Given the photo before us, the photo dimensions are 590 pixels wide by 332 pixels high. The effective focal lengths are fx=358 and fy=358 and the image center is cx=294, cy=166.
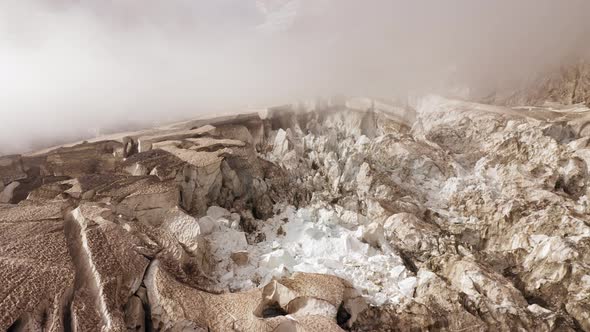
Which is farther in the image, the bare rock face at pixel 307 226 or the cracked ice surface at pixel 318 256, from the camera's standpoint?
the cracked ice surface at pixel 318 256

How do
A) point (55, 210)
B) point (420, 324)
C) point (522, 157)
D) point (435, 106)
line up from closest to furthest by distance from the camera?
point (420, 324)
point (55, 210)
point (522, 157)
point (435, 106)

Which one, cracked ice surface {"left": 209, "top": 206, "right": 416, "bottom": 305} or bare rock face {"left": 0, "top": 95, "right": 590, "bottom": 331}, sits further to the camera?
cracked ice surface {"left": 209, "top": 206, "right": 416, "bottom": 305}

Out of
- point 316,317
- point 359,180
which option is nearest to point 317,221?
point 359,180

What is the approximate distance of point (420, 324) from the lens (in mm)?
8016

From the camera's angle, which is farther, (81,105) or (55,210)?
(81,105)

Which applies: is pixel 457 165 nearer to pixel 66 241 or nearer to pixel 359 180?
pixel 359 180

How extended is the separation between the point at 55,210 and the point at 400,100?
16.6m

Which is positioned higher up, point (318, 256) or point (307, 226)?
point (307, 226)

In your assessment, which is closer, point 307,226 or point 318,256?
point 318,256

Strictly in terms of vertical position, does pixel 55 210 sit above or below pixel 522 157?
above

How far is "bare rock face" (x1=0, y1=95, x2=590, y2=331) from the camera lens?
7.41m

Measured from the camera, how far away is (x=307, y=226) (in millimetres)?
11469

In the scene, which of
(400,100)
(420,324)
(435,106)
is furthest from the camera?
(400,100)

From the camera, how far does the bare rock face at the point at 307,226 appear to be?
7.41 meters
